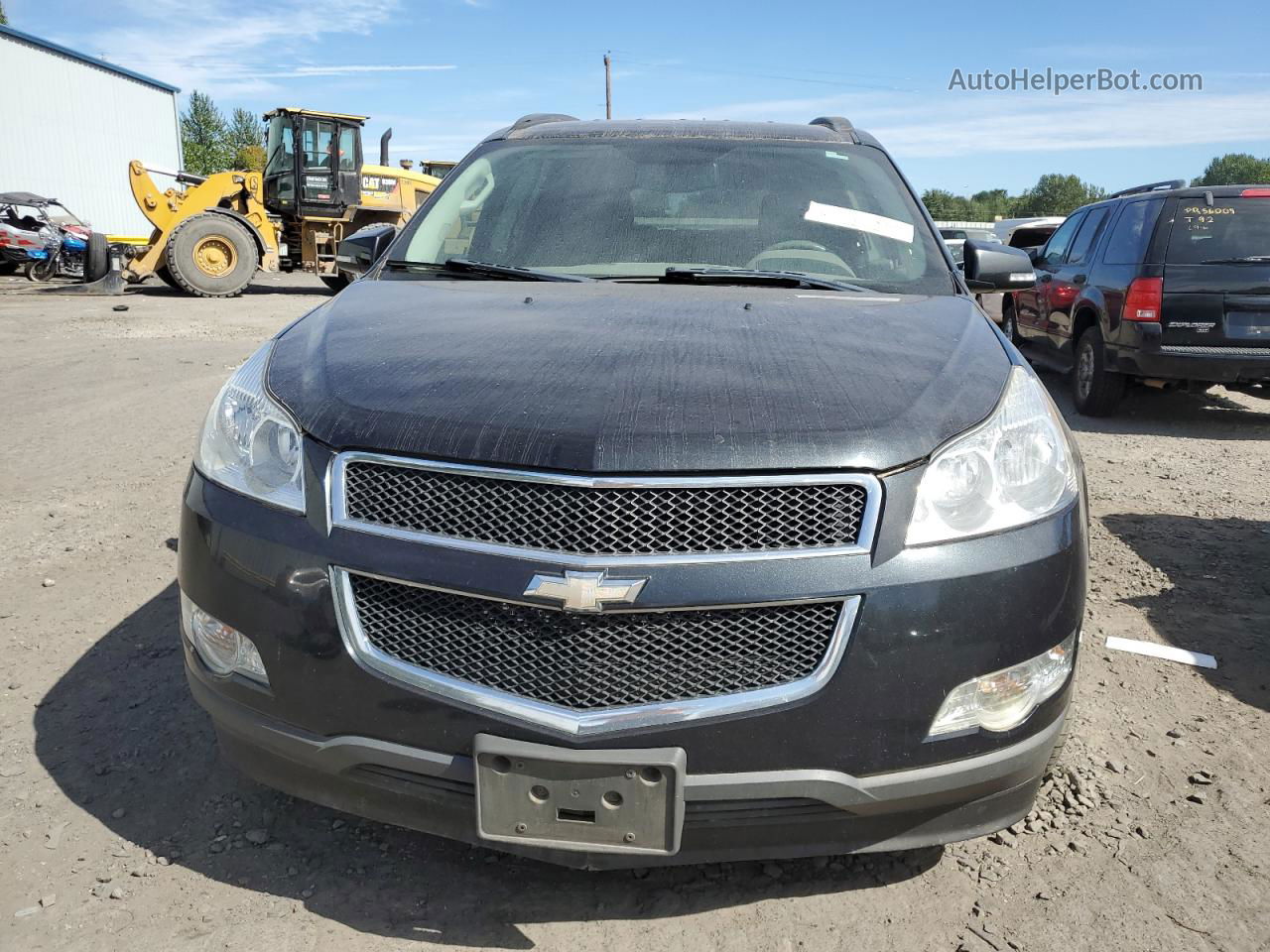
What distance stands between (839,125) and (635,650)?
9.39 ft

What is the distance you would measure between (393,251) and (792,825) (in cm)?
232

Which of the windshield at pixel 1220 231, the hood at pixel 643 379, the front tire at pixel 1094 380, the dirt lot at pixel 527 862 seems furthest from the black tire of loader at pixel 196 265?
the hood at pixel 643 379

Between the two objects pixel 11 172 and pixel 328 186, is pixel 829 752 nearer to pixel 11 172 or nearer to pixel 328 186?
pixel 328 186

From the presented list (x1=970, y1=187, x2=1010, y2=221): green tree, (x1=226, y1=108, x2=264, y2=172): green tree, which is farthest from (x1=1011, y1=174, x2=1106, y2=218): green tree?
(x1=226, y1=108, x2=264, y2=172): green tree

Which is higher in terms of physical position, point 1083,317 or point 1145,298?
point 1145,298

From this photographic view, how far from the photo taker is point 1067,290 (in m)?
8.74

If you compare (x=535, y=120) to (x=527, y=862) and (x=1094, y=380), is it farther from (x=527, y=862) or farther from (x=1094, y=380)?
(x=1094, y=380)

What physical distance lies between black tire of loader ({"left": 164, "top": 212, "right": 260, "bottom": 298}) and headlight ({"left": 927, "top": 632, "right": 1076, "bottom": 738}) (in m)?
18.4

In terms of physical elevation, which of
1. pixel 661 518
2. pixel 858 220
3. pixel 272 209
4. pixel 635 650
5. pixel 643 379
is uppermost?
pixel 272 209

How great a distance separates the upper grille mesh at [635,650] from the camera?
1863mm

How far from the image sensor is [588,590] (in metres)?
1.83

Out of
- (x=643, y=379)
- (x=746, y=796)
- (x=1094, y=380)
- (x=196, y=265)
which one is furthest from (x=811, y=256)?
(x=196, y=265)

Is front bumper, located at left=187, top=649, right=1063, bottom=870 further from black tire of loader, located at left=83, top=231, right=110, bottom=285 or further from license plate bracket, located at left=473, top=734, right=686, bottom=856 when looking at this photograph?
black tire of loader, located at left=83, top=231, right=110, bottom=285

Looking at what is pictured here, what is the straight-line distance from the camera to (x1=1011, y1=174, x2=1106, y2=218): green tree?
4334 inches
